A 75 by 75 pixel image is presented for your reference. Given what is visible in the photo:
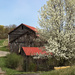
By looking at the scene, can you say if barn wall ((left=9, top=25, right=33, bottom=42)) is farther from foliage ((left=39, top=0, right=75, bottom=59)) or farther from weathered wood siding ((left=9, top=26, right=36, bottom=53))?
foliage ((left=39, top=0, right=75, bottom=59))

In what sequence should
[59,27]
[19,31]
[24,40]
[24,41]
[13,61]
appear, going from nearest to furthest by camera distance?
[59,27]
[13,61]
[24,40]
[24,41]
[19,31]

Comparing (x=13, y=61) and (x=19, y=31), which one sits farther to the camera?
(x=19, y=31)

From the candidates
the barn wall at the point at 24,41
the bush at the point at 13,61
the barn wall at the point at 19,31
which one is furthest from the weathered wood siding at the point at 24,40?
the bush at the point at 13,61

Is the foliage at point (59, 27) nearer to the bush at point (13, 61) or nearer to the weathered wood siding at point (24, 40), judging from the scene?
the bush at point (13, 61)

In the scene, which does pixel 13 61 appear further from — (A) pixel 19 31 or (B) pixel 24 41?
(A) pixel 19 31

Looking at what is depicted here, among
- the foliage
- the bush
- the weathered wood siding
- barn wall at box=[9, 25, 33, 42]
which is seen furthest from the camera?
barn wall at box=[9, 25, 33, 42]

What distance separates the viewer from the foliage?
16.7 meters

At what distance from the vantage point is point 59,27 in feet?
58.9

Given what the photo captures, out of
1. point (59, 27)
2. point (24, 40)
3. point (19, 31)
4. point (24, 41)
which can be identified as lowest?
point (24, 41)

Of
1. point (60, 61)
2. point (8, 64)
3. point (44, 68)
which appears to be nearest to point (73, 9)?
point (60, 61)

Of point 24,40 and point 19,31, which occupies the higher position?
point 19,31

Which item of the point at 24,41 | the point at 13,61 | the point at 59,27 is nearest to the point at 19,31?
the point at 24,41

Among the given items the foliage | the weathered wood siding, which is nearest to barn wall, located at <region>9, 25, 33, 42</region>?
the weathered wood siding

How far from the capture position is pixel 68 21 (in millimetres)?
18125
